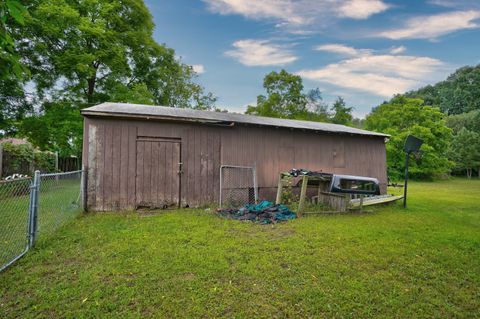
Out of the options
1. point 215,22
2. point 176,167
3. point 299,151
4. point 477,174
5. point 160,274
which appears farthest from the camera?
point 477,174

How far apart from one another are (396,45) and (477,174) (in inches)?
1125

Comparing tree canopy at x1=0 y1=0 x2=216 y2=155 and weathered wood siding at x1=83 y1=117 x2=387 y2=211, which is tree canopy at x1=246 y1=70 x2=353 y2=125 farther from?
weathered wood siding at x1=83 y1=117 x2=387 y2=211

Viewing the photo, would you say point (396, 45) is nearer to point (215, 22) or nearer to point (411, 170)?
point (215, 22)

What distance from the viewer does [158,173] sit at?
661 centimetres

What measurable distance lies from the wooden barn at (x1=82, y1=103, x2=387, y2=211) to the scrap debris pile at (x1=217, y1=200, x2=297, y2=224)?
1.20 m

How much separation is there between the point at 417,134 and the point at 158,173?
2306 centimetres

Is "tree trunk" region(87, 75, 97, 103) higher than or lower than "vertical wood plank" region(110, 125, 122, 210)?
higher

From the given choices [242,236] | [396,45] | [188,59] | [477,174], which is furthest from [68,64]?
[477,174]

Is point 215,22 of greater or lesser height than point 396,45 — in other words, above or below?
above

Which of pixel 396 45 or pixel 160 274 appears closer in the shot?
pixel 160 274

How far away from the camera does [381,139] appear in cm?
983

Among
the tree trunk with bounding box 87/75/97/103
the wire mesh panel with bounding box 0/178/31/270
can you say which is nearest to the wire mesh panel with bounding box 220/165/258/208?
the wire mesh panel with bounding box 0/178/31/270

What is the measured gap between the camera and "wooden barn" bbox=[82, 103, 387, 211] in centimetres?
617

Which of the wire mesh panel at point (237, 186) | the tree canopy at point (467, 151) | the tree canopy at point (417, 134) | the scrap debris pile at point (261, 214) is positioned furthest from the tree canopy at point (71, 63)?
the tree canopy at point (467, 151)
